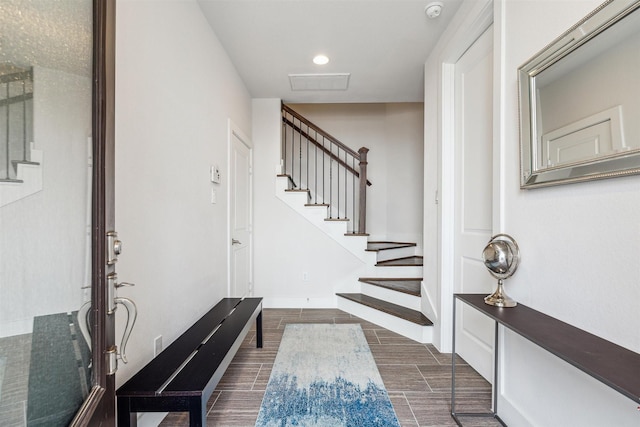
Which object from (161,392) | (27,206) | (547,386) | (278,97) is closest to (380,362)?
(547,386)

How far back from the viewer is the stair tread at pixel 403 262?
3688 millimetres

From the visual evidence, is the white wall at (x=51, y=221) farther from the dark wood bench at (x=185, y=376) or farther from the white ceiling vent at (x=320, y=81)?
the white ceiling vent at (x=320, y=81)

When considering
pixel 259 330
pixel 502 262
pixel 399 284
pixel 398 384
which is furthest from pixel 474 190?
pixel 259 330

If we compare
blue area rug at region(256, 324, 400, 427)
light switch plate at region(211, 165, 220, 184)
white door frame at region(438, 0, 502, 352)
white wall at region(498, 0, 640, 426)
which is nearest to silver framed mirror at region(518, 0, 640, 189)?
white wall at region(498, 0, 640, 426)

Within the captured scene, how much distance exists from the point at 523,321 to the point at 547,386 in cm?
41

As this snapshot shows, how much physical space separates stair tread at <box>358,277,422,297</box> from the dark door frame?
2.77 metres

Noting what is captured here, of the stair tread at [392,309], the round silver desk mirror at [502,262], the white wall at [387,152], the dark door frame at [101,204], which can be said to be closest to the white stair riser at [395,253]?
the white wall at [387,152]

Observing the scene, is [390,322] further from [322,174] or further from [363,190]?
[322,174]

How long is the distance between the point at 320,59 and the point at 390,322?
2.78m

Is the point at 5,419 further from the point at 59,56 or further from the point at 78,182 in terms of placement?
the point at 59,56

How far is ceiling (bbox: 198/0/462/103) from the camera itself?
212cm

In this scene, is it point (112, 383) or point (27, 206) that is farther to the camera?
point (112, 383)

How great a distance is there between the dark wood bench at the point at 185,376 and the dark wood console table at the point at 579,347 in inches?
54.1

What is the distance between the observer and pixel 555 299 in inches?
51.1
